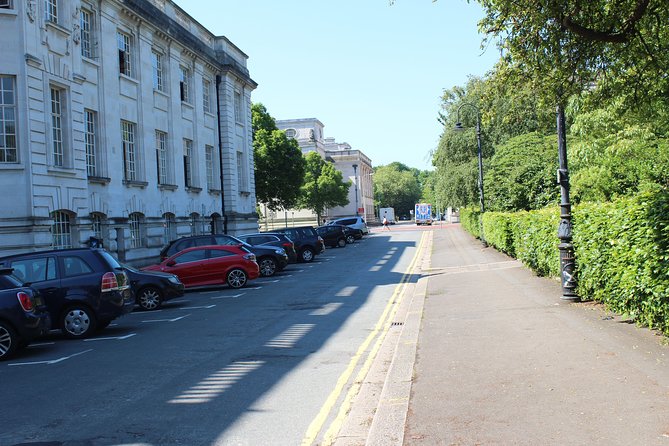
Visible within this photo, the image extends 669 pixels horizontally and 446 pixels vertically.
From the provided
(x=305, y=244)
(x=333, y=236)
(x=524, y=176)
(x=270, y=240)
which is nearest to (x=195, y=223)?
(x=305, y=244)

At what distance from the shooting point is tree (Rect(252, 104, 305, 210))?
55.2 meters

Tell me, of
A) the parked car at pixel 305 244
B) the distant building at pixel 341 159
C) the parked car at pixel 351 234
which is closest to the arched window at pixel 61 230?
the parked car at pixel 305 244

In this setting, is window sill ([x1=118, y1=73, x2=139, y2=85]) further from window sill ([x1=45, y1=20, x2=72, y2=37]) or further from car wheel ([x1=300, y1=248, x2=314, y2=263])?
car wheel ([x1=300, y1=248, x2=314, y2=263])

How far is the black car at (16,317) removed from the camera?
10.4 metres

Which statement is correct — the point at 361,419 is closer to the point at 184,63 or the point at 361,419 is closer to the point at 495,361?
the point at 495,361

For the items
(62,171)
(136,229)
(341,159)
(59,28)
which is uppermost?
(341,159)

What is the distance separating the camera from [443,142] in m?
44.2

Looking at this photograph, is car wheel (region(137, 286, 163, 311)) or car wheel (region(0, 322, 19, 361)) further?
car wheel (region(137, 286, 163, 311))

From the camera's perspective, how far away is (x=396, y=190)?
141m

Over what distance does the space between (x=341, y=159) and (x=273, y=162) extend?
6285 cm

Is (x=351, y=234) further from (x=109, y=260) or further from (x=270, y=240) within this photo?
(x=109, y=260)

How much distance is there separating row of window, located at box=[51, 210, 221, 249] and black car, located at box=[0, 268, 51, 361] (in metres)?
12.0

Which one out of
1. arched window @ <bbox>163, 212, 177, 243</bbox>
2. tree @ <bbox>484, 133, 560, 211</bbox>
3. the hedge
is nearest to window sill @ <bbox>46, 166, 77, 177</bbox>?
arched window @ <bbox>163, 212, 177, 243</bbox>

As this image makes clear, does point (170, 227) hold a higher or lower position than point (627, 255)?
higher
